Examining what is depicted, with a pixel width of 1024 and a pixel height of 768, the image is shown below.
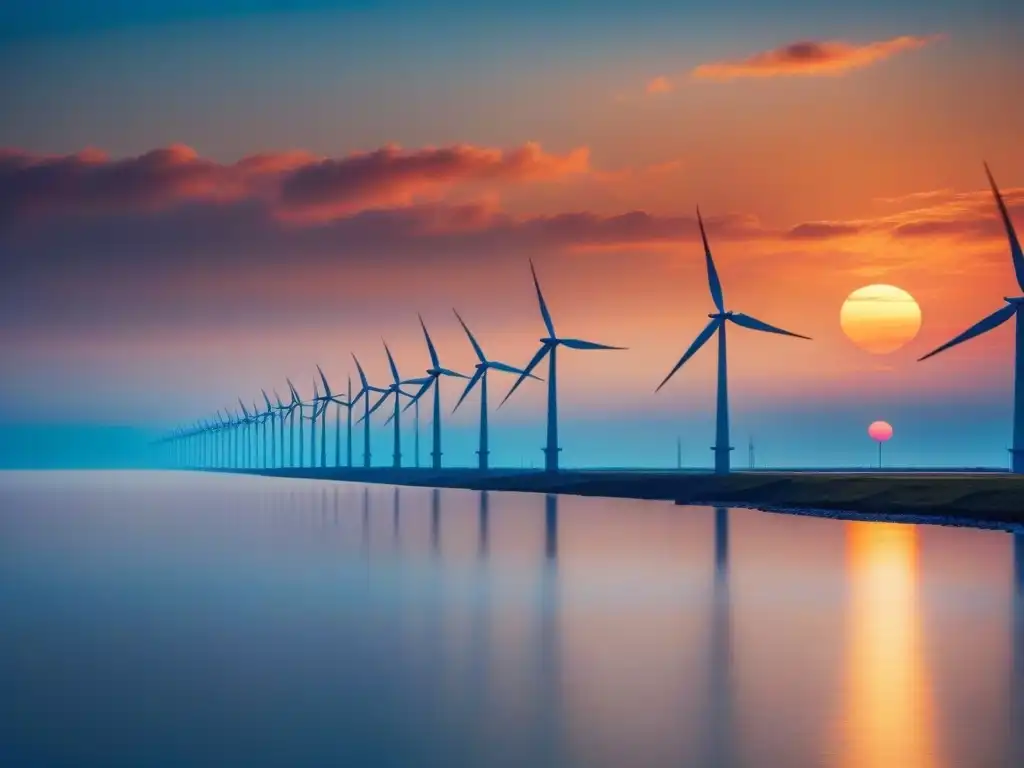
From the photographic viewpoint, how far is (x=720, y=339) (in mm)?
137500

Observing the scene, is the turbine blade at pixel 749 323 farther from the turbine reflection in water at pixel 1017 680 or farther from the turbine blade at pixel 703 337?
the turbine reflection in water at pixel 1017 680

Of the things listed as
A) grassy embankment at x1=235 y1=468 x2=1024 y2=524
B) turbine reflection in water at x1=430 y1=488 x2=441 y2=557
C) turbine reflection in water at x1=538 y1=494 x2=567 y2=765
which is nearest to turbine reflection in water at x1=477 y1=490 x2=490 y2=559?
turbine reflection in water at x1=430 y1=488 x2=441 y2=557

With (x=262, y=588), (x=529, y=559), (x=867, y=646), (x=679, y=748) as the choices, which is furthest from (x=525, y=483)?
(x=679, y=748)

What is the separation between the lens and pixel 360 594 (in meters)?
47.6

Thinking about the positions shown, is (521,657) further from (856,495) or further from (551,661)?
(856,495)

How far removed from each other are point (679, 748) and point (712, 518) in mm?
79078

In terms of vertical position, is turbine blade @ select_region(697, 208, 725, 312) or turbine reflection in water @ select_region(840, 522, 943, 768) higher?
turbine blade @ select_region(697, 208, 725, 312)

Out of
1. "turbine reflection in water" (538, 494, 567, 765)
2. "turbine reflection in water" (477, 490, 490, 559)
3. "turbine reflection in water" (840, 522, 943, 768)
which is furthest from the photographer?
"turbine reflection in water" (477, 490, 490, 559)

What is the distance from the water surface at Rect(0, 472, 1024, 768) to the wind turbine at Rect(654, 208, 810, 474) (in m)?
63.5

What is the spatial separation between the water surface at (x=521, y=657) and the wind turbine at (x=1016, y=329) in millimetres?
50570

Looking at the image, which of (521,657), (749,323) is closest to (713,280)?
(749,323)

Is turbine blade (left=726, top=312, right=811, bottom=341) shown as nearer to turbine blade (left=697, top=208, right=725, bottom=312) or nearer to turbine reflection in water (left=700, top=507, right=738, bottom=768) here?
turbine blade (left=697, top=208, right=725, bottom=312)

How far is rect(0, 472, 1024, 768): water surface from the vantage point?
23.0 metres

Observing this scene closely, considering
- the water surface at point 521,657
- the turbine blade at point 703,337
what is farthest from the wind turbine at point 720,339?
the water surface at point 521,657
